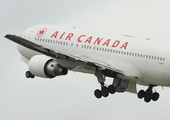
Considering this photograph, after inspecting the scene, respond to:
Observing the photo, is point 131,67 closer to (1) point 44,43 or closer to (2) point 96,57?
(2) point 96,57

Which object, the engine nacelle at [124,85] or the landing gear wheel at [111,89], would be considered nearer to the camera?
the landing gear wheel at [111,89]

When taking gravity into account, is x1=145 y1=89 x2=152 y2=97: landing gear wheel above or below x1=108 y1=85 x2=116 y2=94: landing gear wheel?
above

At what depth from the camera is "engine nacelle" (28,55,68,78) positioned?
86.1m

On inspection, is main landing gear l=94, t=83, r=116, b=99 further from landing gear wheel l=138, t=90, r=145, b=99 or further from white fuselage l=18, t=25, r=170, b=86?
landing gear wheel l=138, t=90, r=145, b=99

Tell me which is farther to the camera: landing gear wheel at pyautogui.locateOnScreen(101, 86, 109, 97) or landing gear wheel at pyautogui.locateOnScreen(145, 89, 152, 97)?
landing gear wheel at pyautogui.locateOnScreen(145, 89, 152, 97)

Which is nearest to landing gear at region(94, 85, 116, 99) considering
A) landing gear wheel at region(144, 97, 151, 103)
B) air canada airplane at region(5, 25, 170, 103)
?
air canada airplane at region(5, 25, 170, 103)

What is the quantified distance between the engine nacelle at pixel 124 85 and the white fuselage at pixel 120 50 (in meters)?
2.63

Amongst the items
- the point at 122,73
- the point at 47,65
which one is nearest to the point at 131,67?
the point at 122,73

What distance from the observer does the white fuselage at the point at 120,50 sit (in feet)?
276

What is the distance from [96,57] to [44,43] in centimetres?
604

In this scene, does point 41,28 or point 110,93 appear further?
point 41,28

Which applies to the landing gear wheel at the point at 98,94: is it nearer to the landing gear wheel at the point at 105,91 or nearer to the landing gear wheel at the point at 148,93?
the landing gear wheel at the point at 105,91

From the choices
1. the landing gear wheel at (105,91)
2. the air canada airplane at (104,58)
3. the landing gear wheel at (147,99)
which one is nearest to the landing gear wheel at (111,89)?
the air canada airplane at (104,58)

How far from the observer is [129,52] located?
85688 mm
